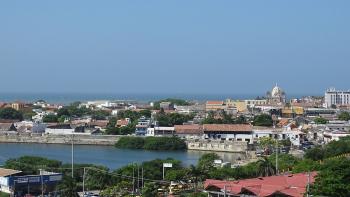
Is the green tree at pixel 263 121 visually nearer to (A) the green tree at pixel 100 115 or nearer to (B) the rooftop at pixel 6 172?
(A) the green tree at pixel 100 115

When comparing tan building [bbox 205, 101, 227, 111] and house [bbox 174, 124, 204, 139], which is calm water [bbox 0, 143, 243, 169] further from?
tan building [bbox 205, 101, 227, 111]

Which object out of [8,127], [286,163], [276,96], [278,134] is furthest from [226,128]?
[276,96]

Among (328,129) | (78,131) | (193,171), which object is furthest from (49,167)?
(328,129)

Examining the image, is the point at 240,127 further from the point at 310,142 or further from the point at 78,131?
the point at 78,131

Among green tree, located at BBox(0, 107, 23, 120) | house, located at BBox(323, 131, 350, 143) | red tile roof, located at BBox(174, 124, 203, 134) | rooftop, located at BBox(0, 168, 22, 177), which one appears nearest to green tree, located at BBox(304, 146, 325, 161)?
house, located at BBox(323, 131, 350, 143)

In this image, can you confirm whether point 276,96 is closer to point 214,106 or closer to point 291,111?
point 214,106
